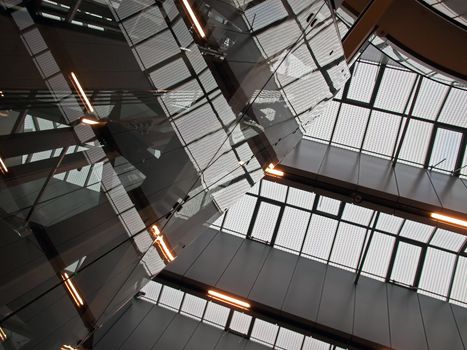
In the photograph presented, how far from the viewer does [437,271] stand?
2317cm

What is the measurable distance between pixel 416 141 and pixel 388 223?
14.2ft

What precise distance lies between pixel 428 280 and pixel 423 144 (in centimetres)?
695

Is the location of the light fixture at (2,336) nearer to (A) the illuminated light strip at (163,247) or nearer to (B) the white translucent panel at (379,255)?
(A) the illuminated light strip at (163,247)

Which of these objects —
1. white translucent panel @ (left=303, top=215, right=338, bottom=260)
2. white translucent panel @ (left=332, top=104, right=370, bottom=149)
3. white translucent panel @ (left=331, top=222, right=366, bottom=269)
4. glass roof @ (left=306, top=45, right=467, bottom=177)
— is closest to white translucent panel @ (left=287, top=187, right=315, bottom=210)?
white translucent panel @ (left=303, top=215, right=338, bottom=260)

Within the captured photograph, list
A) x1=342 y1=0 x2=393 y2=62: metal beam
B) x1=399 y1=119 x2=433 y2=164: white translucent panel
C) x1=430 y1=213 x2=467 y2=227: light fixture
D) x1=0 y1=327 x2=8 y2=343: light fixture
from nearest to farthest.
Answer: x1=0 y1=327 x2=8 y2=343: light fixture → x1=342 y1=0 x2=393 y2=62: metal beam → x1=430 y1=213 x2=467 y2=227: light fixture → x1=399 y1=119 x2=433 y2=164: white translucent panel

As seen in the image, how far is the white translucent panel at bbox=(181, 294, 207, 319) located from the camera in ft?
83.1

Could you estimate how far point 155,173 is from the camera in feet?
10.6

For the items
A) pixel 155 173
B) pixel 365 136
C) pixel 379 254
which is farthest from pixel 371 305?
pixel 155 173

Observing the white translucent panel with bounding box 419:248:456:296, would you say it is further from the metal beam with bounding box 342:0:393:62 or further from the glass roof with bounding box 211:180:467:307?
the metal beam with bounding box 342:0:393:62

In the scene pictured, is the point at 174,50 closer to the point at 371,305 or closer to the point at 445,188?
the point at 445,188

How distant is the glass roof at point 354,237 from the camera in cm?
2295

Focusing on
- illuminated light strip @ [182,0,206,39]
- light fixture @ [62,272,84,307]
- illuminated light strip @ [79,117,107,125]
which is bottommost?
light fixture @ [62,272,84,307]

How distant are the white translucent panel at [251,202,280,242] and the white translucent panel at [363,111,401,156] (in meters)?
5.95

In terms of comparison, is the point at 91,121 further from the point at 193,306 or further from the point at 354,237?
the point at 193,306
